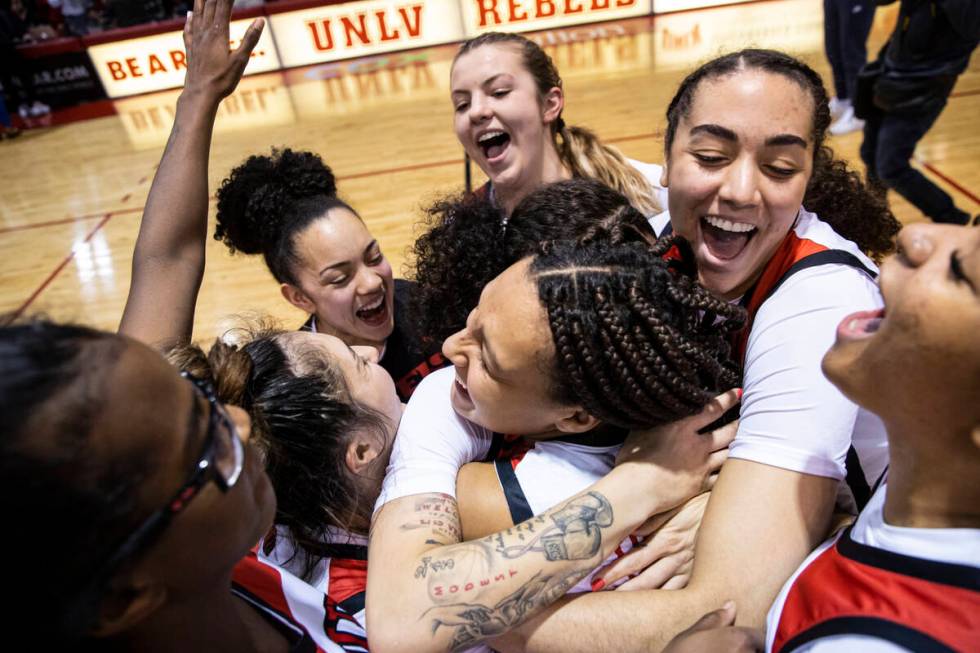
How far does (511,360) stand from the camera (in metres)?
1.18

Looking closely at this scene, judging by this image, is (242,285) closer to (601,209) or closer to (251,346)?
(251,346)

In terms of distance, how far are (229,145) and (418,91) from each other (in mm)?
2798

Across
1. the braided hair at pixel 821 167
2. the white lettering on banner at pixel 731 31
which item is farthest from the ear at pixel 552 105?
the white lettering on banner at pixel 731 31

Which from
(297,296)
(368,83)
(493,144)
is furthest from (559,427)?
(368,83)

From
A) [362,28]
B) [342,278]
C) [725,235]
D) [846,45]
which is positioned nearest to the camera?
[725,235]

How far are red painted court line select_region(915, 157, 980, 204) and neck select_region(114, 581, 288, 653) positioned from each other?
5.30 metres

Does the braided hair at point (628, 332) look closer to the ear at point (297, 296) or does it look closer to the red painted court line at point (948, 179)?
the ear at point (297, 296)

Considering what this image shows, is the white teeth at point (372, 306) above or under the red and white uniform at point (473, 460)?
under

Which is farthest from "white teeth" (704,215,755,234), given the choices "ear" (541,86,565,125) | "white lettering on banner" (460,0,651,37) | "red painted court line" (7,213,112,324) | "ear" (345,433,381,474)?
"white lettering on banner" (460,0,651,37)

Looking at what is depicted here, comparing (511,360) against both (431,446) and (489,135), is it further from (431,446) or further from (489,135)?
(489,135)

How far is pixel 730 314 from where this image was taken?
1233 mm

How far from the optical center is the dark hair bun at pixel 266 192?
240 centimetres

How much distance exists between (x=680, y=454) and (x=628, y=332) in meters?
0.31

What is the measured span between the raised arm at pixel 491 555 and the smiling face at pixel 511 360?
180mm
